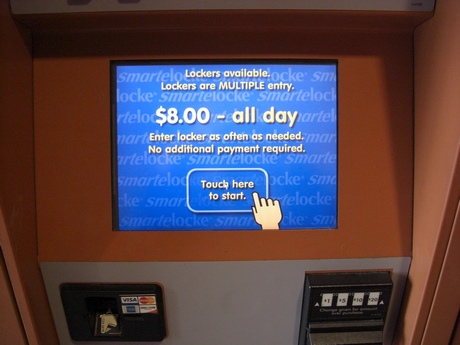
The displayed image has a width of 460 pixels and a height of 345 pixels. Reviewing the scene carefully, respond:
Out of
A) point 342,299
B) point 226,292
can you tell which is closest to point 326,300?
point 342,299

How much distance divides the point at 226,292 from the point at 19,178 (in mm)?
646

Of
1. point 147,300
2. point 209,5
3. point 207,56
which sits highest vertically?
point 209,5

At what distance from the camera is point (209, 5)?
1.01 m

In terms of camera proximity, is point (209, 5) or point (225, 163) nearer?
point (209, 5)

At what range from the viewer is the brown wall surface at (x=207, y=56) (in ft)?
3.63

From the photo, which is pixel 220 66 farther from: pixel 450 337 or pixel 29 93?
pixel 450 337

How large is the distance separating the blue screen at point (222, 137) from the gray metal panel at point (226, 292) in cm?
12

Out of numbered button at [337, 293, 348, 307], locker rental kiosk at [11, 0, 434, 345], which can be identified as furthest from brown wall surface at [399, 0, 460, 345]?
numbered button at [337, 293, 348, 307]

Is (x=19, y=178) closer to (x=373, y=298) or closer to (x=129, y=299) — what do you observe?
(x=129, y=299)

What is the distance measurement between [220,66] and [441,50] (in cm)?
57

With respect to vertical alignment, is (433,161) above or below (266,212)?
above

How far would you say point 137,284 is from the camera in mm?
1128

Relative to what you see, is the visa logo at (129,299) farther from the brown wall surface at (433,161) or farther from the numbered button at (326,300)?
the brown wall surface at (433,161)

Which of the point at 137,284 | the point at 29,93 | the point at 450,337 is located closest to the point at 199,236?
the point at 137,284
